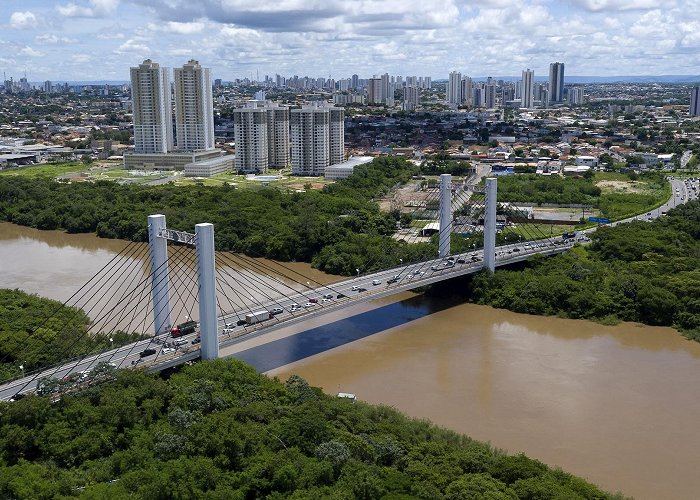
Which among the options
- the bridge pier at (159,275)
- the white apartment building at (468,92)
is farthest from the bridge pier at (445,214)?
the white apartment building at (468,92)

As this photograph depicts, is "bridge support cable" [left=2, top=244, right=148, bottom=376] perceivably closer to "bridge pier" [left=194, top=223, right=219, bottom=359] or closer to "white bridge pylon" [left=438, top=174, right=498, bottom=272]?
"bridge pier" [left=194, top=223, right=219, bottom=359]

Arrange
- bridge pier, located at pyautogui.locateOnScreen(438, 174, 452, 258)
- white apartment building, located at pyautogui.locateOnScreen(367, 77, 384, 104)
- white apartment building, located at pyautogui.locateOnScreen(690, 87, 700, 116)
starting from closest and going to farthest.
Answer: bridge pier, located at pyautogui.locateOnScreen(438, 174, 452, 258) < white apartment building, located at pyautogui.locateOnScreen(690, 87, 700, 116) < white apartment building, located at pyautogui.locateOnScreen(367, 77, 384, 104)

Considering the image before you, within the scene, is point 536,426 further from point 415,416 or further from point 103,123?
point 103,123

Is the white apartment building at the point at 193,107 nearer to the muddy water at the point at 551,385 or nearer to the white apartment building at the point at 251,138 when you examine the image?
the white apartment building at the point at 251,138

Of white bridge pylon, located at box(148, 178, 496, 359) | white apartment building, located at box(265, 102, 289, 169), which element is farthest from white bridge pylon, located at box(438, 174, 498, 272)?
white apartment building, located at box(265, 102, 289, 169)

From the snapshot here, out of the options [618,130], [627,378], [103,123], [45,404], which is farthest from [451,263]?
[103,123]

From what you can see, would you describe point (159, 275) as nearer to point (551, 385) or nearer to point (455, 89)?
point (551, 385)
